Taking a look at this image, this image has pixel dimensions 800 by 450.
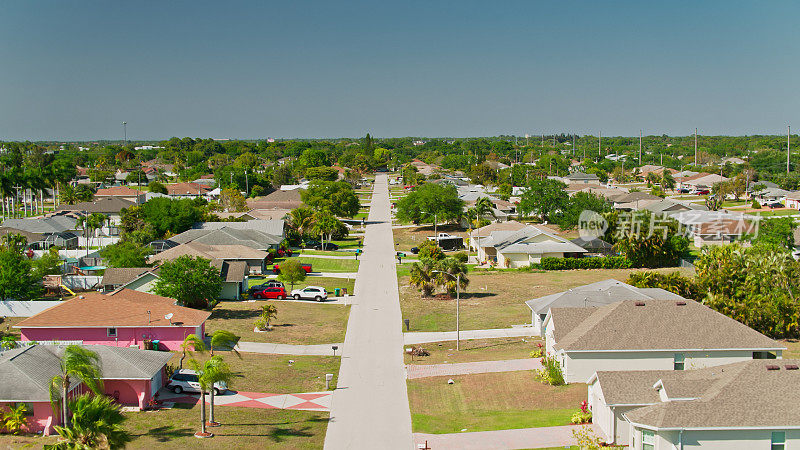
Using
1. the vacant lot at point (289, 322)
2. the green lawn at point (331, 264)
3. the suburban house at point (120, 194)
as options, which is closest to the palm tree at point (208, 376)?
the vacant lot at point (289, 322)

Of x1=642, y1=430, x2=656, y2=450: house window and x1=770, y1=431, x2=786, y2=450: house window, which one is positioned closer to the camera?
x1=770, y1=431, x2=786, y2=450: house window

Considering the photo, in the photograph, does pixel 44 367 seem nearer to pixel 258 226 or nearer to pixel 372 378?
pixel 372 378

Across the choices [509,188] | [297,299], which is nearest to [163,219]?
[297,299]

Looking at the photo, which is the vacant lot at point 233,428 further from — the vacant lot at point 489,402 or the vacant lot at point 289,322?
the vacant lot at point 289,322

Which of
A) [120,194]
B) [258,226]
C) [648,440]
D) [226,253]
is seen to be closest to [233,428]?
[648,440]

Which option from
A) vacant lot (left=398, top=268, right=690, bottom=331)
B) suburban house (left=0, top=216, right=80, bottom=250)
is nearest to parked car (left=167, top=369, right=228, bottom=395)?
vacant lot (left=398, top=268, right=690, bottom=331)

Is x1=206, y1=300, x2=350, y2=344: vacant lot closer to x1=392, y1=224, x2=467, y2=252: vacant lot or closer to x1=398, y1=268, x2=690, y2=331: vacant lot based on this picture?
x1=398, y1=268, x2=690, y2=331: vacant lot
